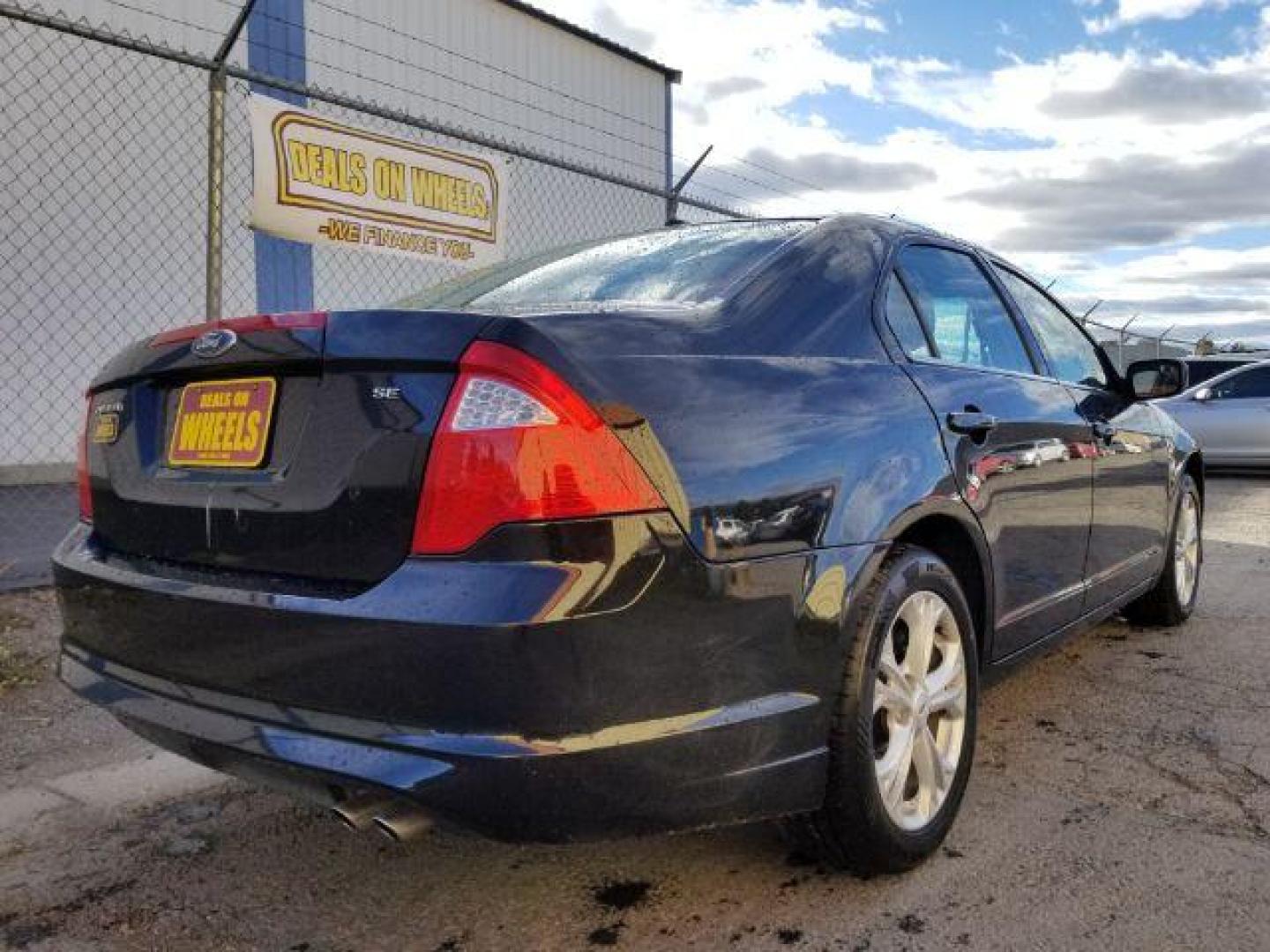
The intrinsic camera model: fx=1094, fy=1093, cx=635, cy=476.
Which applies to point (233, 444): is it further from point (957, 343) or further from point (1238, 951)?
point (1238, 951)

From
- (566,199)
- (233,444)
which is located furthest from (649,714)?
(566,199)

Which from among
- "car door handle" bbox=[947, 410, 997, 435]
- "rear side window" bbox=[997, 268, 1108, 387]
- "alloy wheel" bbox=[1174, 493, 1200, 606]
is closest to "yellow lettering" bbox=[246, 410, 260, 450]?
"car door handle" bbox=[947, 410, 997, 435]

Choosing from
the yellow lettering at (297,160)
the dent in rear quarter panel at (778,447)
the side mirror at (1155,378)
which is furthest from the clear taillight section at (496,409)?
the yellow lettering at (297,160)

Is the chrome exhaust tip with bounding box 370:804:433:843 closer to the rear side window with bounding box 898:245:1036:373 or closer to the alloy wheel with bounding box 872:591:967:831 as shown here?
the alloy wheel with bounding box 872:591:967:831

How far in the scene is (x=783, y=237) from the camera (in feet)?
8.98

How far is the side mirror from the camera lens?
13.8 ft

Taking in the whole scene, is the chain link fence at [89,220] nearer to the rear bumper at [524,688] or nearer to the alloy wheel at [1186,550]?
the alloy wheel at [1186,550]

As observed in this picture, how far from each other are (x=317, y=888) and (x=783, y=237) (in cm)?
190

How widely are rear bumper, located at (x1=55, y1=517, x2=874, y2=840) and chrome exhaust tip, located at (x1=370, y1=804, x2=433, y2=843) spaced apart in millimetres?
54

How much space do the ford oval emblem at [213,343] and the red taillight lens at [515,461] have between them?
58 cm

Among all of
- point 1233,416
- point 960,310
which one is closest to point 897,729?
point 960,310

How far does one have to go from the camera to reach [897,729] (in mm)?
2500

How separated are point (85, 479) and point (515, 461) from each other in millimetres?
1293

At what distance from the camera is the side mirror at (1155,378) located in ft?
13.8
